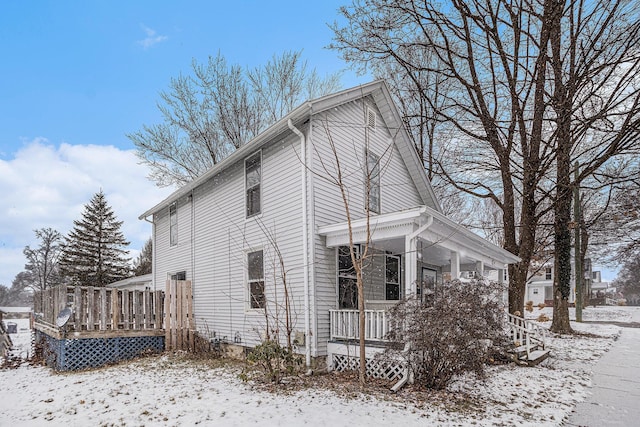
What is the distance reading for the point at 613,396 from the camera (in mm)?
6359

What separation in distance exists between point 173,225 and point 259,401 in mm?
9469

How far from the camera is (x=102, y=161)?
70.7ft

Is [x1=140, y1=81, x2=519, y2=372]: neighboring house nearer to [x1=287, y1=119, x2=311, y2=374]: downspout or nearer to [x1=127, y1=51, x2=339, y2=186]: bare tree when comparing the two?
[x1=287, y1=119, x2=311, y2=374]: downspout

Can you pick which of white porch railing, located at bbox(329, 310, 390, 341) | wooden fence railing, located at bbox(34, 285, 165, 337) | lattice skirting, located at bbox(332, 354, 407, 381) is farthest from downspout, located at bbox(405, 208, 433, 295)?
wooden fence railing, located at bbox(34, 285, 165, 337)

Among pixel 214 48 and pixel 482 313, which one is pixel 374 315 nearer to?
pixel 482 313

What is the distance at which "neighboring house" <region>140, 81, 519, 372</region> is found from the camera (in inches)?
307

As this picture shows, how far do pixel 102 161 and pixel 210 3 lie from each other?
13.0 meters

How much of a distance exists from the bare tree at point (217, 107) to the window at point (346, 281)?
41.4 ft

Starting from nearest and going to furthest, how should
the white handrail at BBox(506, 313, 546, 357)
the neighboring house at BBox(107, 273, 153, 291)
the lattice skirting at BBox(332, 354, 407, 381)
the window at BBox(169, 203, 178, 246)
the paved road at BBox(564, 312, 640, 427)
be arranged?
1. the paved road at BBox(564, 312, 640, 427)
2. the lattice skirting at BBox(332, 354, 407, 381)
3. the white handrail at BBox(506, 313, 546, 357)
4. the window at BBox(169, 203, 178, 246)
5. the neighboring house at BBox(107, 273, 153, 291)

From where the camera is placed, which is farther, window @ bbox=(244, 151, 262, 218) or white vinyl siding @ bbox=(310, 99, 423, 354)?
window @ bbox=(244, 151, 262, 218)

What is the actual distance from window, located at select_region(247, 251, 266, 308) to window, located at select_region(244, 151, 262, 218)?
3.48ft

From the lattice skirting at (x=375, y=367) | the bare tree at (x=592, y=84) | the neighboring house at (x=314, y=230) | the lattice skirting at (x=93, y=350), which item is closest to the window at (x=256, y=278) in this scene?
the neighboring house at (x=314, y=230)

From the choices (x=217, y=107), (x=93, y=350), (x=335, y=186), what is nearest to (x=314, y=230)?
(x=335, y=186)

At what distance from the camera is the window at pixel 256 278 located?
9227 millimetres
